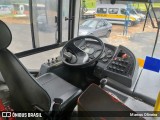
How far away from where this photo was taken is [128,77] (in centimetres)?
118

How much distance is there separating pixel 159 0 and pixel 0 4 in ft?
4.42

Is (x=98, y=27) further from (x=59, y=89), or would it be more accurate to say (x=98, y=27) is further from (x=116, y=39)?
(x=59, y=89)

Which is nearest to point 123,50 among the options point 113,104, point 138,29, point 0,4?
point 138,29

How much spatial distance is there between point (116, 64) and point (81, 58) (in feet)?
1.21

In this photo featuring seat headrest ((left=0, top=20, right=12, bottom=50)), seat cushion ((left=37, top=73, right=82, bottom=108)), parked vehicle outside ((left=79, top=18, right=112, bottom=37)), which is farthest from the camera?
parked vehicle outside ((left=79, top=18, right=112, bottom=37))

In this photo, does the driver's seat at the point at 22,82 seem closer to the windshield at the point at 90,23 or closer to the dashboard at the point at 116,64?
the dashboard at the point at 116,64

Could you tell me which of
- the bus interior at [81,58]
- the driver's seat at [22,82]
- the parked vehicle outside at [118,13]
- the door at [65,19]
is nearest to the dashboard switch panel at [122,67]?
the bus interior at [81,58]

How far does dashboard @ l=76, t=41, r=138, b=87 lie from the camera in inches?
47.4

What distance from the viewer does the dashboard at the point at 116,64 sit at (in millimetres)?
1205

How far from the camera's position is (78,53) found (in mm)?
1622

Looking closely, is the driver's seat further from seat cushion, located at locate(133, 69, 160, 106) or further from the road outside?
the road outside

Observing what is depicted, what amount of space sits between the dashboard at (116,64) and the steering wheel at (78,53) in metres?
0.05

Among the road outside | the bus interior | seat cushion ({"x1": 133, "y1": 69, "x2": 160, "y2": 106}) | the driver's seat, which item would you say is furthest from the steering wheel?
the driver's seat

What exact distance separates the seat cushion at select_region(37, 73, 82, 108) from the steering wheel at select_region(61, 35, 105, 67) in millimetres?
209
